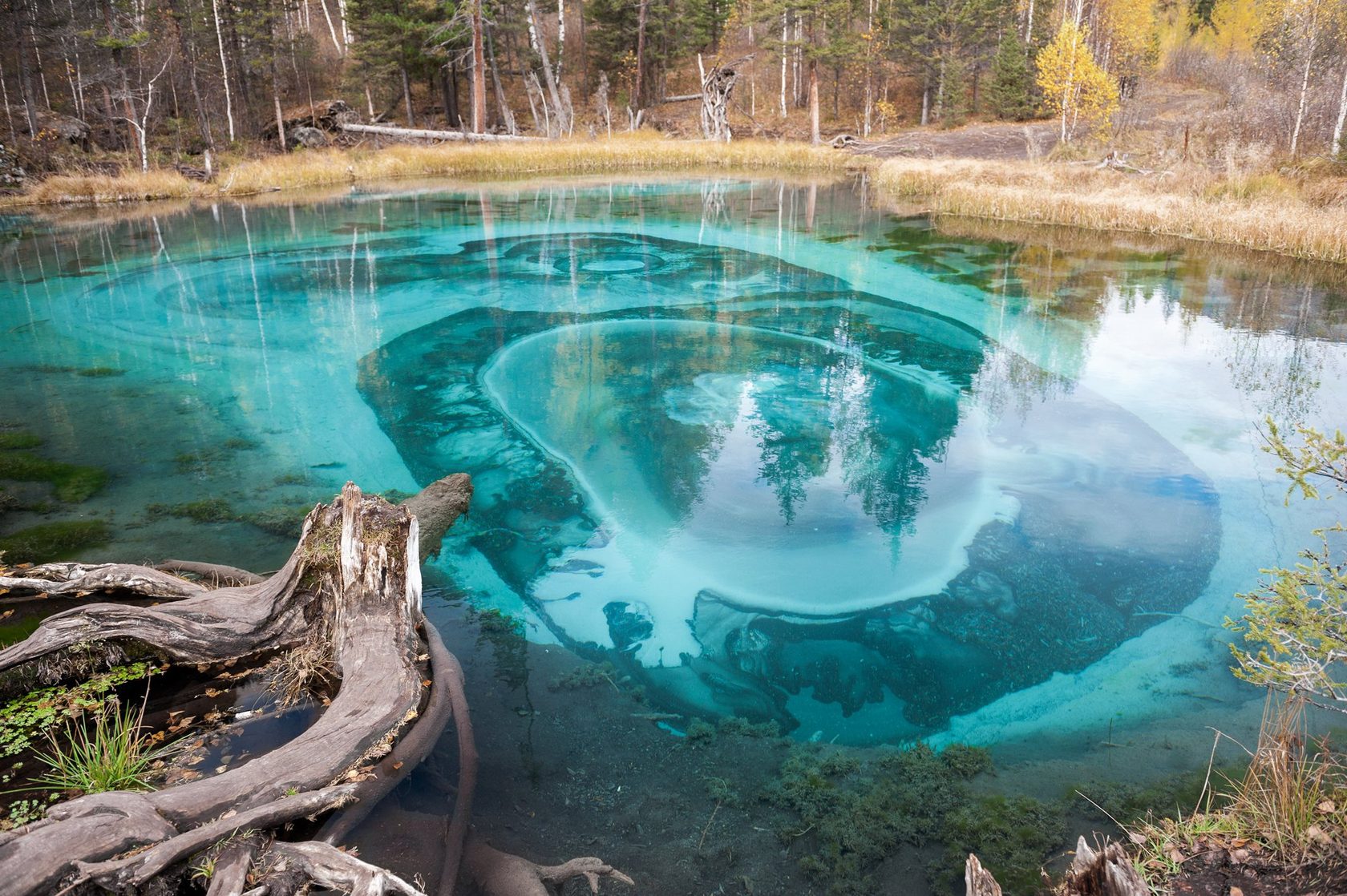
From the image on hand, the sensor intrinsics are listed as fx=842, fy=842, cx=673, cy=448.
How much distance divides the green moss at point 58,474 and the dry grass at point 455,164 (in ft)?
48.0

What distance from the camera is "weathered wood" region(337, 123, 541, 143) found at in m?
24.8

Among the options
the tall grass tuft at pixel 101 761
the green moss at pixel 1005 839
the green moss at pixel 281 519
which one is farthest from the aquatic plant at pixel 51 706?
the green moss at pixel 1005 839

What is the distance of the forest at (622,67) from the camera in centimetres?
2106

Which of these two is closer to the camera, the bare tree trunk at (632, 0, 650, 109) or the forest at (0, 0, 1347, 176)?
the forest at (0, 0, 1347, 176)

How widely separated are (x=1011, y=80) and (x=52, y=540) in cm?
3139

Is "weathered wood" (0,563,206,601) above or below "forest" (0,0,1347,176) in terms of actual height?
below

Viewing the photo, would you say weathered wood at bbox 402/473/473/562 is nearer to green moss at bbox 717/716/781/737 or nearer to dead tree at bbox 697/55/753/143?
green moss at bbox 717/716/781/737

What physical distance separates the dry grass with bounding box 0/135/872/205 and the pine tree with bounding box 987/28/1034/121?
8272mm

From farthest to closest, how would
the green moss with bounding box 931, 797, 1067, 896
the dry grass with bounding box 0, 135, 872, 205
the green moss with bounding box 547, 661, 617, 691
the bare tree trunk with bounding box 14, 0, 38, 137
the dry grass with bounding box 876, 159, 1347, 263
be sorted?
the bare tree trunk with bounding box 14, 0, 38, 137
the dry grass with bounding box 0, 135, 872, 205
the dry grass with bounding box 876, 159, 1347, 263
the green moss with bounding box 547, 661, 617, 691
the green moss with bounding box 931, 797, 1067, 896

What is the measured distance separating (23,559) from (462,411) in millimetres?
3029

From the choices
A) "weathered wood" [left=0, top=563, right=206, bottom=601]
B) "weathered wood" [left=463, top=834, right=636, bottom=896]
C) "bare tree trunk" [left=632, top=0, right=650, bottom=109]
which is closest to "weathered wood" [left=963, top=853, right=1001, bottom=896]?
"weathered wood" [left=463, top=834, right=636, bottom=896]

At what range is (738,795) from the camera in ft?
9.77

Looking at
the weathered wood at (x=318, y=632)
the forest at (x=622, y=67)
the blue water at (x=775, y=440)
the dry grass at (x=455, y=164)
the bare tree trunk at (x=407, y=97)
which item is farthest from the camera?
the bare tree trunk at (x=407, y=97)

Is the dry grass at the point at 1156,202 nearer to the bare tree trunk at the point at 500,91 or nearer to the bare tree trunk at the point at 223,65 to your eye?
the bare tree trunk at the point at 500,91
